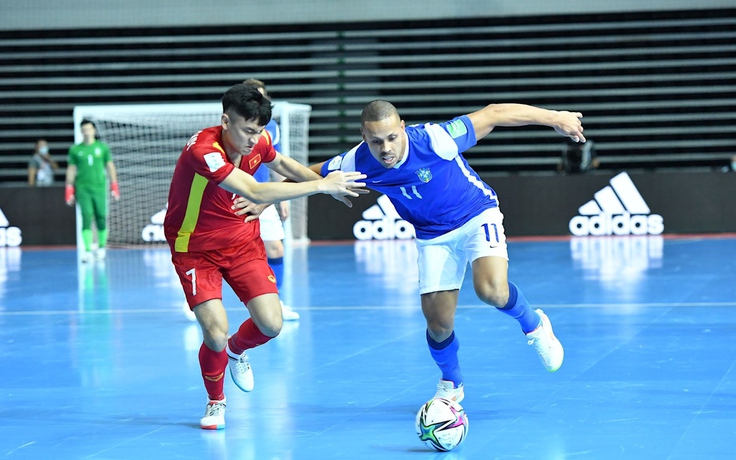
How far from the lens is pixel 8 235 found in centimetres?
1875

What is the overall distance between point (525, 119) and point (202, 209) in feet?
5.77

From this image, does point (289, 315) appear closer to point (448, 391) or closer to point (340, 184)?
point (448, 391)

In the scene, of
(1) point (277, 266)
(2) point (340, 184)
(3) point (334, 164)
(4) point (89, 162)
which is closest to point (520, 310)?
(3) point (334, 164)

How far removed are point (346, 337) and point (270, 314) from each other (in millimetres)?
2630

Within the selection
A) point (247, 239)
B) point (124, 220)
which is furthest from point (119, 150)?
point (247, 239)

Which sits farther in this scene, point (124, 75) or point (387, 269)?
point (124, 75)

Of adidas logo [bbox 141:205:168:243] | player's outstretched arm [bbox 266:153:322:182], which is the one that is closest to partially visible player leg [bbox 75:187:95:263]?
adidas logo [bbox 141:205:168:243]

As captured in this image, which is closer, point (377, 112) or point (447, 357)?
point (377, 112)

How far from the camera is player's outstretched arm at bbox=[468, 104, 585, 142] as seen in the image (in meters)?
5.30

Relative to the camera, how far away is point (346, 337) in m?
7.91

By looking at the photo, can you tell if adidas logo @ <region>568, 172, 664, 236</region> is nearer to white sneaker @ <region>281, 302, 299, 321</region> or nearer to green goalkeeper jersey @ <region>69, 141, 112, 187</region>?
green goalkeeper jersey @ <region>69, 141, 112, 187</region>

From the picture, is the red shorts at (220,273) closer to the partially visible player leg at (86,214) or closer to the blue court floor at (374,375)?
the blue court floor at (374,375)

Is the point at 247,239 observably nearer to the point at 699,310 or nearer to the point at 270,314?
the point at 270,314

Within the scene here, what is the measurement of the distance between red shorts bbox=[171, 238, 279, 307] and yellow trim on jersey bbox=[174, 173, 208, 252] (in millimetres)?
53
